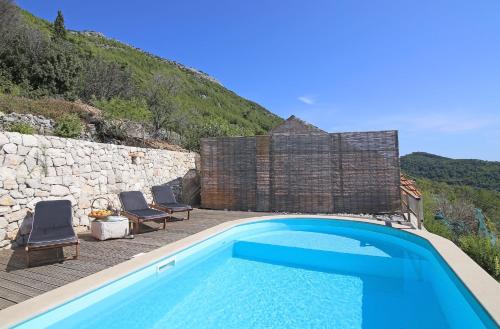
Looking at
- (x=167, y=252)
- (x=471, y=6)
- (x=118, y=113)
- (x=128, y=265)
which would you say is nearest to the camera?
(x=128, y=265)

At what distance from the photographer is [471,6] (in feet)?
23.2

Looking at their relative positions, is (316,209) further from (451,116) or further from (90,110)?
(90,110)

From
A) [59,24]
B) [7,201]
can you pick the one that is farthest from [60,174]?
[59,24]

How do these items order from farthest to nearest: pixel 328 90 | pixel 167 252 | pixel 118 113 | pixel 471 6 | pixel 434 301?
pixel 328 90 → pixel 118 113 → pixel 471 6 → pixel 167 252 → pixel 434 301

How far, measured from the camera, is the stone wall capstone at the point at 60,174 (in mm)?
5379

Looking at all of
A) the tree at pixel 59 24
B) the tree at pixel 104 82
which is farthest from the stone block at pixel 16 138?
the tree at pixel 59 24

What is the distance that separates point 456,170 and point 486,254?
30.6 m

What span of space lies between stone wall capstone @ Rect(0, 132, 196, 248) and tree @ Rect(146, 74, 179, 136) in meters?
6.52

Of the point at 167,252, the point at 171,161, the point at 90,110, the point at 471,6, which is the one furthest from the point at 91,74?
the point at 471,6

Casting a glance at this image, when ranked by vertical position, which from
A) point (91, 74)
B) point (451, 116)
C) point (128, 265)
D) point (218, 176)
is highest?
point (91, 74)

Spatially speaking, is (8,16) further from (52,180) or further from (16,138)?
(52,180)

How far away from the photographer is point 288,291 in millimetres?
4512

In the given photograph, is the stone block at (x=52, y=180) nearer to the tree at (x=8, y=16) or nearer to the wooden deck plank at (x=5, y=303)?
the wooden deck plank at (x=5, y=303)

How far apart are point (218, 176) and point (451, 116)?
28.9 ft
